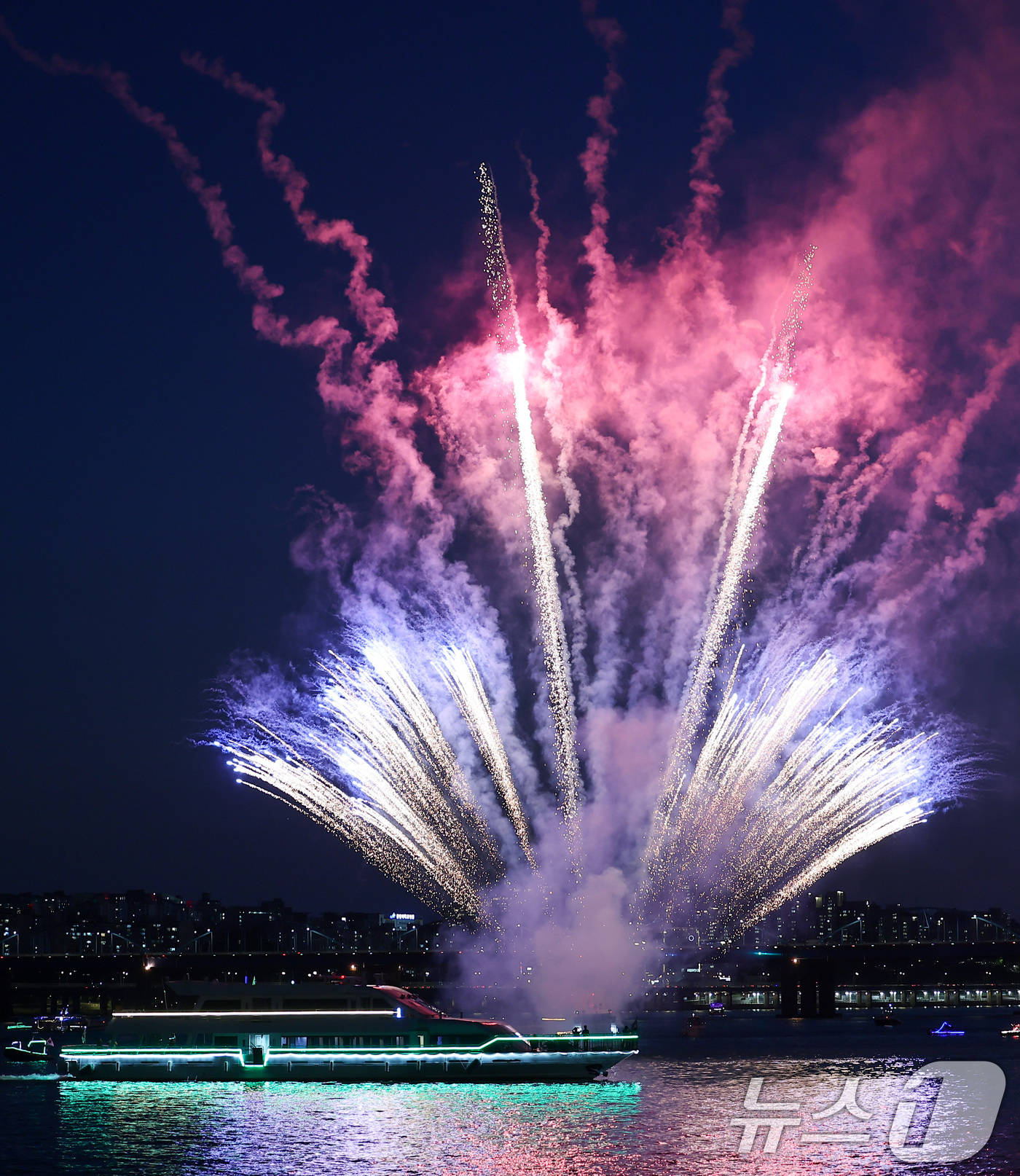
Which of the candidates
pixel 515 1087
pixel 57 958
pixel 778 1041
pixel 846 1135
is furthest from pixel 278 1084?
pixel 57 958

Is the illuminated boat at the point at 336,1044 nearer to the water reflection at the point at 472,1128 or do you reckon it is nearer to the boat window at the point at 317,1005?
the boat window at the point at 317,1005

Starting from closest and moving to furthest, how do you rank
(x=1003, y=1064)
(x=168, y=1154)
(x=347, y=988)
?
1. (x=168, y=1154)
2. (x=347, y=988)
3. (x=1003, y=1064)

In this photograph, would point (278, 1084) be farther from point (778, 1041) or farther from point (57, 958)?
point (57, 958)

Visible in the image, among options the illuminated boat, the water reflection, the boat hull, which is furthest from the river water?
the illuminated boat

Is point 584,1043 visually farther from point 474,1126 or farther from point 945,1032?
point 945,1032

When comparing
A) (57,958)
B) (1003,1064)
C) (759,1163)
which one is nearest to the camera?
(759,1163)

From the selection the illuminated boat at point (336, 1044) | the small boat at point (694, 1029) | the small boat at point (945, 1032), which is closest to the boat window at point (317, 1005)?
the illuminated boat at point (336, 1044)
